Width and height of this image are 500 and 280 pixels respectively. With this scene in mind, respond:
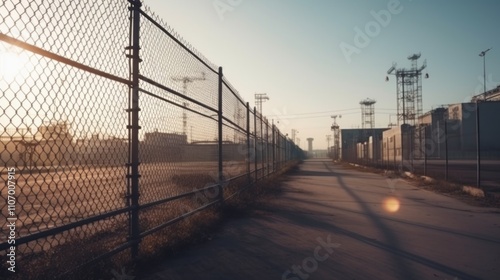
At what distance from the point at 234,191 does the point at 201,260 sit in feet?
17.3

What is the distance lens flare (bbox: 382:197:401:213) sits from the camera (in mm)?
9281

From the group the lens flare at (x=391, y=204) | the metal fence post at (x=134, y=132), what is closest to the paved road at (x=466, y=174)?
the lens flare at (x=391, y=204)

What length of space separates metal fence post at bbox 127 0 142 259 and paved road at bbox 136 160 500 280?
0.45 m

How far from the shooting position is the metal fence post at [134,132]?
422cm

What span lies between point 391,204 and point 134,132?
7.72 m

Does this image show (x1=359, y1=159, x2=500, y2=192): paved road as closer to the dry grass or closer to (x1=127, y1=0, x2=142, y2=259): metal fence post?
the dry grass

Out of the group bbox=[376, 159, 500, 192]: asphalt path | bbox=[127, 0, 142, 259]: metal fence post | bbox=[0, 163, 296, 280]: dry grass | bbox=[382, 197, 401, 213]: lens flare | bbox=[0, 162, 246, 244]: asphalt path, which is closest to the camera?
bbox=[0, 163, 296, 280]: dry grass

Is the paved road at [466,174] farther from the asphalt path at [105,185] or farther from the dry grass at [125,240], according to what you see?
the asphalt path at [105,185]

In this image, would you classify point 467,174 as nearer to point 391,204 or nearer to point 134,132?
point 391,204

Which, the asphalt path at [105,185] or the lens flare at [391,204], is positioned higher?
the asphalt path at [105,185]

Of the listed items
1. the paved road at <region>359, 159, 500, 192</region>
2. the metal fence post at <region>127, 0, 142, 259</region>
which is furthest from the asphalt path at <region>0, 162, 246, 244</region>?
the paved road at <region>359, 159, 500, 192</region>

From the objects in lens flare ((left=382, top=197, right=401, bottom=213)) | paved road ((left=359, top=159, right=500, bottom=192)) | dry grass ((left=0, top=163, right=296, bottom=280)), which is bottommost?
lens flare ((left=382, top=197, right=401, bottom=213))

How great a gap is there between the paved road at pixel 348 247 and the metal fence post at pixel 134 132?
45 cm

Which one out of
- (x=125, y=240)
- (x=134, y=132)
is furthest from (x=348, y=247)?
(x=134, y=132)
